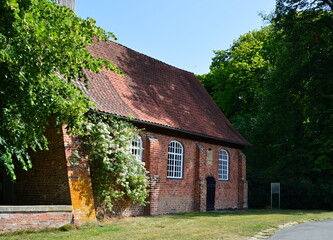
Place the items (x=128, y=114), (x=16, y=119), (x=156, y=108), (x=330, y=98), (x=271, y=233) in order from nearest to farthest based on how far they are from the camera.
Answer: (x=16, y=119) < (x=271, y=233) < (x=128, y=114) < (x=156, y=108) < (x=330, y=98)

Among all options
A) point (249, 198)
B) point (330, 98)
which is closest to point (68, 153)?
point (249, 198)

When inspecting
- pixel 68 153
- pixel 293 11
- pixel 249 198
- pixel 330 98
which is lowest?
pixel 249 198

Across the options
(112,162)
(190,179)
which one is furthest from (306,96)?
(112,162)

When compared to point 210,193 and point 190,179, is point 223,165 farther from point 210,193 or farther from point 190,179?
point 190,179

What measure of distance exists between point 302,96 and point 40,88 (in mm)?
21633

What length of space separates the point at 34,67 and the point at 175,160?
1163 centimetres

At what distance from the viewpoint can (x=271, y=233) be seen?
11.3 m

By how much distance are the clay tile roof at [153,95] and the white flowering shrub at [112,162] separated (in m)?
0.78

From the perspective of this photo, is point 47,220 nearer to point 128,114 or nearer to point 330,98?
point 128,114

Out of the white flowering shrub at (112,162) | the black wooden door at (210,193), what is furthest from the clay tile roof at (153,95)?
the black wooden door at (210,193)

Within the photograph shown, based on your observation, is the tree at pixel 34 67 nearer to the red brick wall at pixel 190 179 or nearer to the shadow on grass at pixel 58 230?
the shadow on grass at pixel 58 230

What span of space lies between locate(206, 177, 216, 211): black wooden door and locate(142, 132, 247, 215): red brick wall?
33cm

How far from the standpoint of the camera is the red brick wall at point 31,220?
10.6 metres

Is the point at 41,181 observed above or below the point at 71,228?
above
